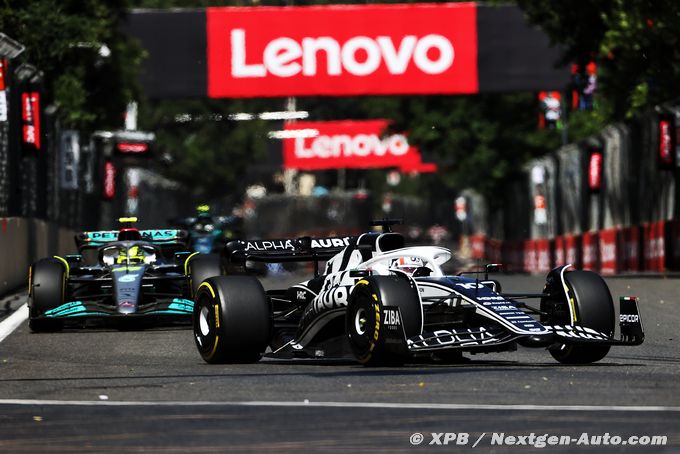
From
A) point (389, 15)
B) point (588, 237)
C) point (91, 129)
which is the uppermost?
point (389, 15)

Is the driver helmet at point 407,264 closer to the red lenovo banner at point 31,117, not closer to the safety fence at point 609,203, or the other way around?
the red lenovo banner at point 31,117

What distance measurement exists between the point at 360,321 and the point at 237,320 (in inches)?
38.4

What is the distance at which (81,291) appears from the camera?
1847 centimetres

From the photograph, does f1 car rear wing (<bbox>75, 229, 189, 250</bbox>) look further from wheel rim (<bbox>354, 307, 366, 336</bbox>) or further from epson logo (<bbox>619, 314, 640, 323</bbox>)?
epson logo (<bbox>619, 314, 640, 323</bbox>)

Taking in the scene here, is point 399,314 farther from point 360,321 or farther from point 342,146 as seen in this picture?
point 342,146

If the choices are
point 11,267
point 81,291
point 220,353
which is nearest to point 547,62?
point 11,267

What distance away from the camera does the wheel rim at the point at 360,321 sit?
12.1 metres

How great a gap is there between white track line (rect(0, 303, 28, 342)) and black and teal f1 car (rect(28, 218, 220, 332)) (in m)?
0.33

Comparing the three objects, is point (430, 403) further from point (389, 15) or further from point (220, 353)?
point (389, 15)

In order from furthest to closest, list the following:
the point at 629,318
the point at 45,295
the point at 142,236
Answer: the point at 142,236 < the point at 45,295 < the point at 629,318

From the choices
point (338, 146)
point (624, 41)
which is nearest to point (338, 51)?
point (624, 41)

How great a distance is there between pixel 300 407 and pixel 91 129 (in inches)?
1174

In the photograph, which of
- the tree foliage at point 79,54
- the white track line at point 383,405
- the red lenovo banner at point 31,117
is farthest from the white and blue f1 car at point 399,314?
the tree foliage at point 79,54

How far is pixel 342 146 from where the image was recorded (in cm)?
8375
